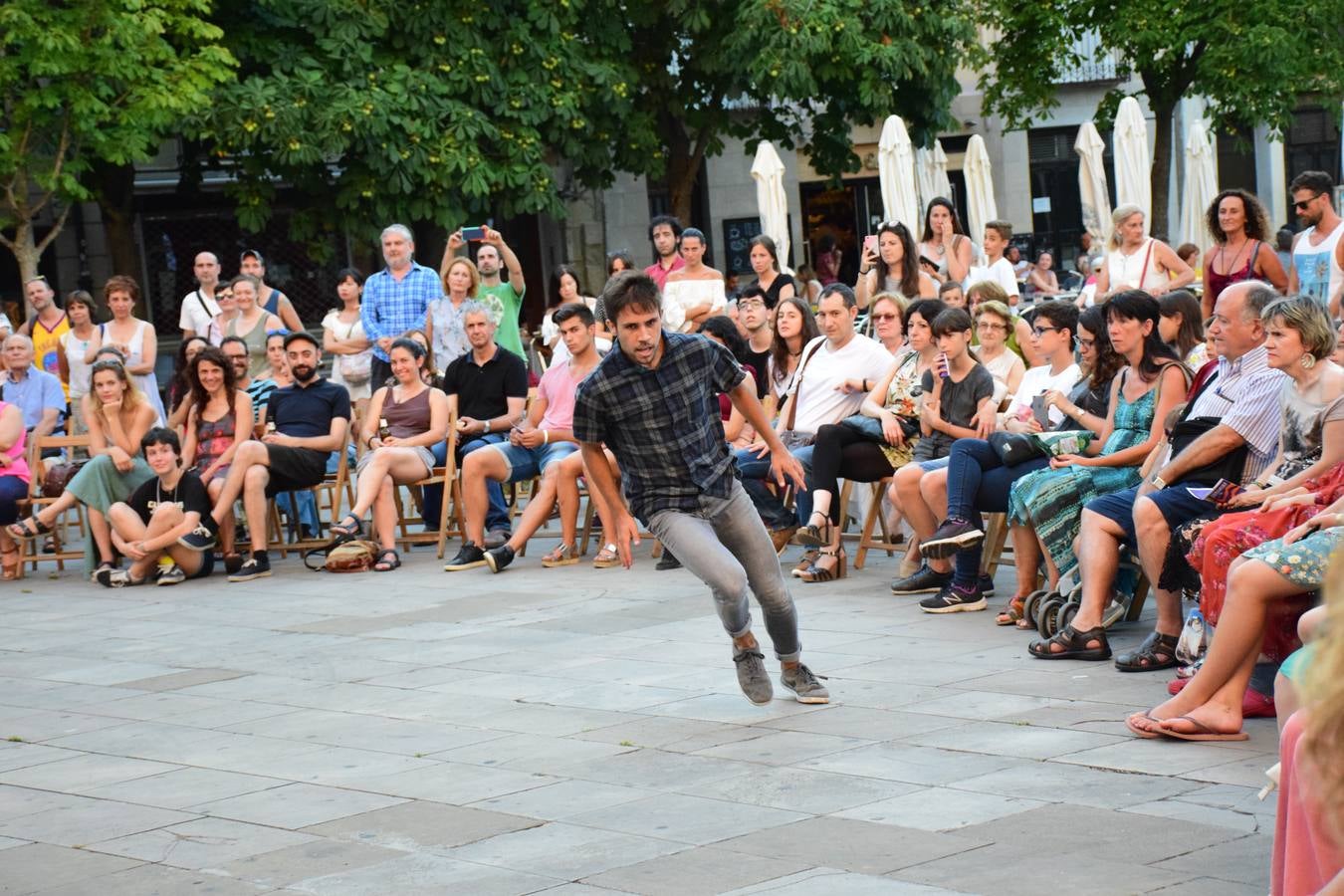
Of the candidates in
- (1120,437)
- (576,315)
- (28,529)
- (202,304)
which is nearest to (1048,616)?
(1120,437)

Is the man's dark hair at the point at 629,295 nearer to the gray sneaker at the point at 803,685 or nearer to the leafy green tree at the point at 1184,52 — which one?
the gray sneaker at the point at 803,685

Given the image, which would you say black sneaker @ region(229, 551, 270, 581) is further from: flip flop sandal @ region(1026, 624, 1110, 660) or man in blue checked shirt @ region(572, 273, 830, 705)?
flip flop sandal @ region(1026, 624, 1110, 660)

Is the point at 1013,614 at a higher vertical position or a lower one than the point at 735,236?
lower

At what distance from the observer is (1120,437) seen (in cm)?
866

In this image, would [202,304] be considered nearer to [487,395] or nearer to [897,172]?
[487,395]

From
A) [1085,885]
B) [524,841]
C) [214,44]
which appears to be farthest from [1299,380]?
[214,44]

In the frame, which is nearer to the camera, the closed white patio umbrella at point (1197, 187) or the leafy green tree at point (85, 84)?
the leafy green tree at point (85, 84)

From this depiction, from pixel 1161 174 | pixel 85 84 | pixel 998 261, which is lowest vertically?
pixel 998 261

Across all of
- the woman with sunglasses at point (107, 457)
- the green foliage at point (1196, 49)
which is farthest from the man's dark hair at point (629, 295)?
the green foliage at point (1196, 49)

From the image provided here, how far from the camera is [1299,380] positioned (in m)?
7.30

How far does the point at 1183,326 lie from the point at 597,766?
381 cm

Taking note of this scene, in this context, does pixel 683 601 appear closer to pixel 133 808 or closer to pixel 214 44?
pixel 133 808

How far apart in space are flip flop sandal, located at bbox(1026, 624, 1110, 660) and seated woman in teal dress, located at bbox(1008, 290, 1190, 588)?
626 mm

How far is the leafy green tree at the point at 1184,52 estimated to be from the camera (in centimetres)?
2891
